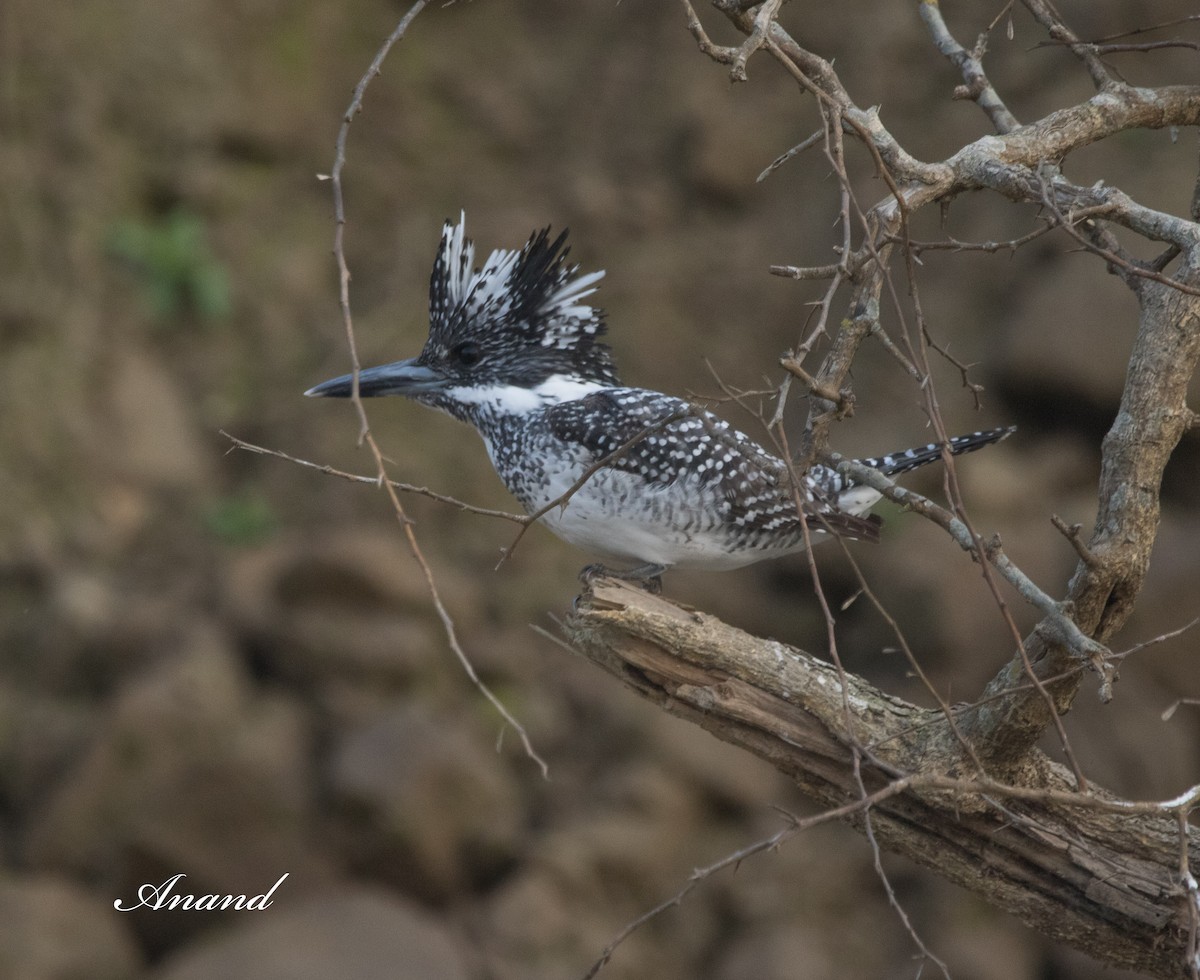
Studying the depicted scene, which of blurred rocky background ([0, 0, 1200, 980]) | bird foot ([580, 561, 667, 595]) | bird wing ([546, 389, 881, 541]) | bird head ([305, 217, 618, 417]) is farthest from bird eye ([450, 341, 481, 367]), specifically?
blurred rocky background ([0, 0, 1200, 980])

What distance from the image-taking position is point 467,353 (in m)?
3.81

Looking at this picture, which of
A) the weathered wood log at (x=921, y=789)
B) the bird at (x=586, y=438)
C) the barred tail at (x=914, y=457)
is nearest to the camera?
the weathered wood log at (x=921, y=789)

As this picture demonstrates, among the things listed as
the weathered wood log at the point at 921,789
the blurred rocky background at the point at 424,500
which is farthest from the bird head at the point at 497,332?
the blurred rocky background at the point at 424,500

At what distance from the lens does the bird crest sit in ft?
12.3

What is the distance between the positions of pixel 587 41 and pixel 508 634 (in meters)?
3.22

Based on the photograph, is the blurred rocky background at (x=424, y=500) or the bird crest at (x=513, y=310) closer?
the bird crest at (x=513, y=310)

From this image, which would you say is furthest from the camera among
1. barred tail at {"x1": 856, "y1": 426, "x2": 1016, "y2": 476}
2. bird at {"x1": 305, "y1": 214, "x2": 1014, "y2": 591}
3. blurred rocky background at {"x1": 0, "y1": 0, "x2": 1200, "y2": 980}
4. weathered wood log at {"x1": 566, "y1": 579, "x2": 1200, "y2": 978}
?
blurred rocky background at {"x1": 0, "y1": 0, "x2": 1200, "y2": 980}

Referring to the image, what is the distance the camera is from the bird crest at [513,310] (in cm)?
375

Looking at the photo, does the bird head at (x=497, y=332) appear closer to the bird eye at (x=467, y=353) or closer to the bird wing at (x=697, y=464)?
the bird eye at (x=467, y=353)

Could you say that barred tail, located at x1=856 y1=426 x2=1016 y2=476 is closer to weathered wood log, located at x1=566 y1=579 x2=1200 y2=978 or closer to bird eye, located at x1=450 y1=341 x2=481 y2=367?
weathered wood log, located at x1=566 y1=579 x2=1200 y2=978

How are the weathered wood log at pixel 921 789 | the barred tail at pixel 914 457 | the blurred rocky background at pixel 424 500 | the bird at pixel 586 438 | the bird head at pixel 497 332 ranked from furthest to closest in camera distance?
the blurred rocky background at pixel 424 500 → the bird head at pixel 497 332 → the barred tail at pixel 914 457 → the bird at pixel 586 438 → the weathered wood log at pixel 921 789

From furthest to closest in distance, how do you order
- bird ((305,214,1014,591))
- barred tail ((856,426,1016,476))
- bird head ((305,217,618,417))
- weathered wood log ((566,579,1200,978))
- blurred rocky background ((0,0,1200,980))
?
1. blurred rocky background ((0,0,1200,980))
2. bird head ((305,217,618,417))
3. barred tail ((856,426,1016,476))
4. bird ((305,214,1014,591))
5. weathered wood log ((566,579,1200,978))

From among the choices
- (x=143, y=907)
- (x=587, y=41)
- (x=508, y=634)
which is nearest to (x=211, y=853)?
(x=143, y=907)

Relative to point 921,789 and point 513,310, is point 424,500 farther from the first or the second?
point 921,789
